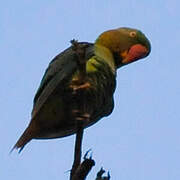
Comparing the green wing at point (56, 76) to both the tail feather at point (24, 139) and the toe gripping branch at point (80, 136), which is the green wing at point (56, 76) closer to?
the tail feather at point (24, 139)

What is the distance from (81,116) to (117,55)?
6.87ft

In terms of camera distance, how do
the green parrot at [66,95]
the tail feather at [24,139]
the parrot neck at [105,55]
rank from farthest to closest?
1. the parrot neck at [105,55]
2. the green parrot at [66,95]
3. the tail feather at [24,139]

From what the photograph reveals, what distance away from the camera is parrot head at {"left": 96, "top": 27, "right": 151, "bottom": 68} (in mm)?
4387

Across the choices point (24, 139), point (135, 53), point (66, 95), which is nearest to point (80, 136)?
point (24, 139)

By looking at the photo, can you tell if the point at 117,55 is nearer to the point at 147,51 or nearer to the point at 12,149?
the point at 147,51

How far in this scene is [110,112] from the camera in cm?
421

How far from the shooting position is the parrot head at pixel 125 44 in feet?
14.4

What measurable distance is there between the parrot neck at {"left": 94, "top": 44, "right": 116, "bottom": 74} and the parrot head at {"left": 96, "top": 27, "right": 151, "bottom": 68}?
0.28 feet

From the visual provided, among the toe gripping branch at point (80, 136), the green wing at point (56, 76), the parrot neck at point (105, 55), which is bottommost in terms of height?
the toe gripping branch at point (80, 136)

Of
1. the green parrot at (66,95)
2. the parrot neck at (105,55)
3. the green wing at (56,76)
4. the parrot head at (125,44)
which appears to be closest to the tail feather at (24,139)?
the green parrot at (66,95)

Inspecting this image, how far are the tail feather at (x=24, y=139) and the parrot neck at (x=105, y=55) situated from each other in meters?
0.97

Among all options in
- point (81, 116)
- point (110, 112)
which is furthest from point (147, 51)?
point (81, 116)

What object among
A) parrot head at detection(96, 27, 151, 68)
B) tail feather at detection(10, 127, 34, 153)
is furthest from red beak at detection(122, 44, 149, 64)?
tail feather at detection(10, 127, 34, 153)

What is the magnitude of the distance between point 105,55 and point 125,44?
0.33 meters
